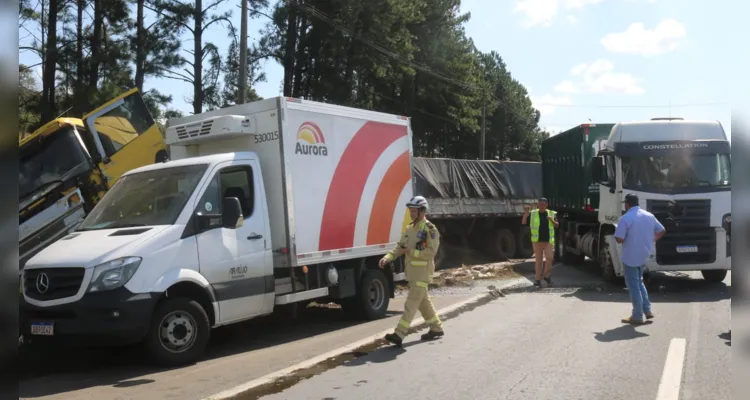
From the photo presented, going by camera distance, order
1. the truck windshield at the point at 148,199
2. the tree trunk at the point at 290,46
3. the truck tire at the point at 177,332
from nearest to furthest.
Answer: the truck tire at the point at 177,332 → the truck windshield at the point at 148,199 → the tree trunk at the point at 290,46

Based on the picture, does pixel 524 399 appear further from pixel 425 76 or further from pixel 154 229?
pixel 425 76

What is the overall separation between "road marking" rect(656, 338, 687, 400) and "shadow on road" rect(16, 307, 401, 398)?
14.3 ft

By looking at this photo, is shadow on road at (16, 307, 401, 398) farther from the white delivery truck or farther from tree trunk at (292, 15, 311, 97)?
tree trunk at (292, 15, 311, 97)

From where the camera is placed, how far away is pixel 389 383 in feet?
19.1

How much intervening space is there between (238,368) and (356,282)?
2900 mm

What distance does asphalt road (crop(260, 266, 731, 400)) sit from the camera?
216 inches

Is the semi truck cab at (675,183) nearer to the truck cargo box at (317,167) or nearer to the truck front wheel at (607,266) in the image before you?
the truck front wheel at (607,266)

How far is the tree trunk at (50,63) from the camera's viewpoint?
19.5m

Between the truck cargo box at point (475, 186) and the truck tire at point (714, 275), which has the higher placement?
the truck cargo box at point (475, 186)

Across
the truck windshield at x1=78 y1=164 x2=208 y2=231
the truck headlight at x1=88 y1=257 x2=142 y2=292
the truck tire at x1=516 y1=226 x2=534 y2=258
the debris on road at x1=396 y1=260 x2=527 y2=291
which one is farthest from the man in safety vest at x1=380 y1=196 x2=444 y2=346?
the truck tire at x1=516 y1=226 x2=534 y2=258

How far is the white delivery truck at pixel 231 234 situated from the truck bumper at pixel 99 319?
1 cm

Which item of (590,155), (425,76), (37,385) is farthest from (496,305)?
(425,76)

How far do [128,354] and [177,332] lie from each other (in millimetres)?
1208

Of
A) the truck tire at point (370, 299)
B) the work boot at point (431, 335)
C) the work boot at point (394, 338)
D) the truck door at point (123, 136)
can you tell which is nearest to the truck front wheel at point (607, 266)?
the truck tire at point (370, 299)
